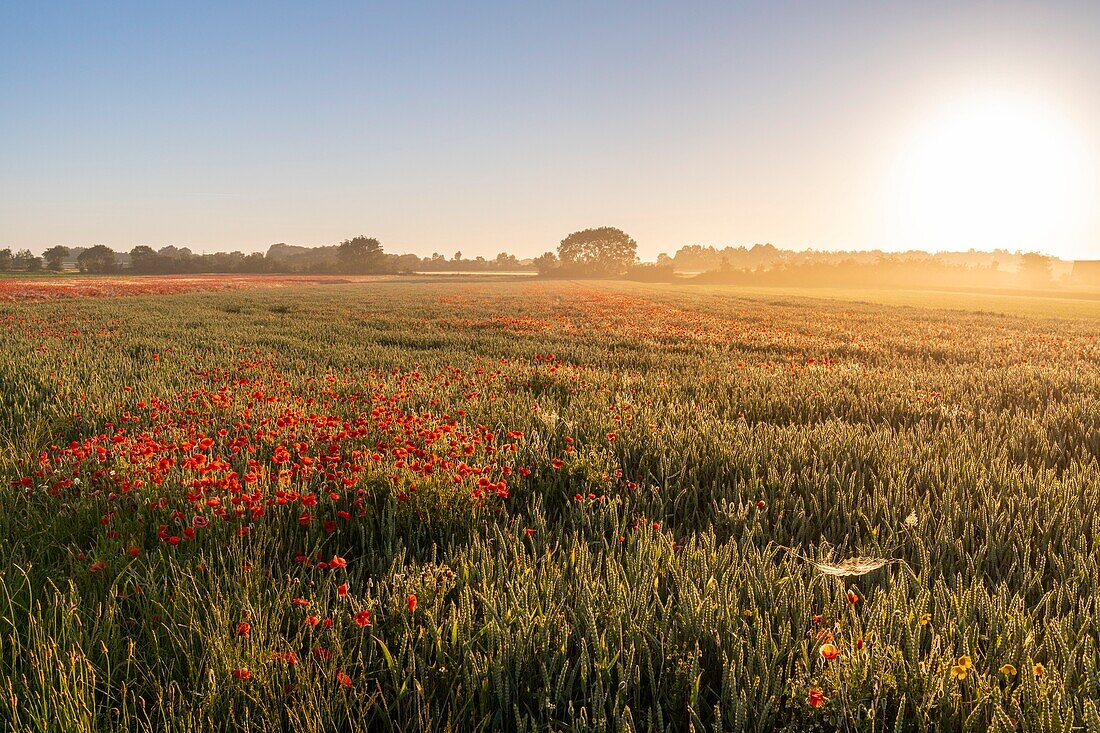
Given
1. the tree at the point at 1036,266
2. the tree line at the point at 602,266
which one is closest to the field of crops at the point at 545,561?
the tree line at the point at 602,266

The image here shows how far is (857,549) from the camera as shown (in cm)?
256

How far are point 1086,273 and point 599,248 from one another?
99.3 metres

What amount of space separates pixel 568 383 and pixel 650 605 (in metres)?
A: 4.54

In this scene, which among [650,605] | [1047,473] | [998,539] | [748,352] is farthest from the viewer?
[748,352]

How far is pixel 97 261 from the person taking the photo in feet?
294

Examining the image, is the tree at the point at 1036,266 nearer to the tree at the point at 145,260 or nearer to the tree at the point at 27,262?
the tree at the point at 145,260

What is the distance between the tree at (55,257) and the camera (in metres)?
84.9

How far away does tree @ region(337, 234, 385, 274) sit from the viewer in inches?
4230

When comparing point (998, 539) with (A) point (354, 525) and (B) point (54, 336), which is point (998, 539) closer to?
(A) point (354, 525)

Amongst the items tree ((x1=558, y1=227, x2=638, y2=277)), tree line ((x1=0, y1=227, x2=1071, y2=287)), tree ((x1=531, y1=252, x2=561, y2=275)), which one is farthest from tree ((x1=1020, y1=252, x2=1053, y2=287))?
tree ((x1=531, y1=252, x2=561, y2=275))

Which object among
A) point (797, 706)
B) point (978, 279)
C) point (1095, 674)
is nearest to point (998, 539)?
point (1095, 674)

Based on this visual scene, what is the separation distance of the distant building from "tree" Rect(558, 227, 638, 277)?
86.8 m

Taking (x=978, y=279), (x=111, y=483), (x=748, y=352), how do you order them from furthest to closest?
(x=978, y=279) → (x=748, y=352) → (x=111, y=483)

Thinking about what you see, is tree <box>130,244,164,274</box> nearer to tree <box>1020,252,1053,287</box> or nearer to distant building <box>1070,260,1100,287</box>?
tree <box>1020,252,1053,287</box>
